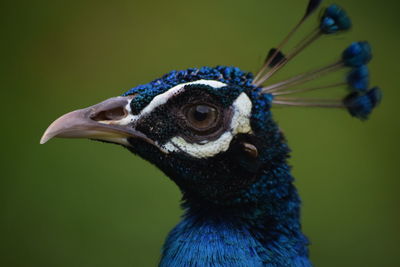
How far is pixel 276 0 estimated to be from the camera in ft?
13.6

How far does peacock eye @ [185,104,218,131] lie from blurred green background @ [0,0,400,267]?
156 centimetres

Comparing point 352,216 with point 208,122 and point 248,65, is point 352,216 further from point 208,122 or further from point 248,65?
point 208,122

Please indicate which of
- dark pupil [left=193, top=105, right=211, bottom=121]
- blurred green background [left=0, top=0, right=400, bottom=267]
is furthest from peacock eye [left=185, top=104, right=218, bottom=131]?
blurred green background [left=0, top=0, right=400, bottom=267]

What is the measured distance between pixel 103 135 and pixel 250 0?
129 inches

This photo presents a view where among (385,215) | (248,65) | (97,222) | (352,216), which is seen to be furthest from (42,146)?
(385,215)

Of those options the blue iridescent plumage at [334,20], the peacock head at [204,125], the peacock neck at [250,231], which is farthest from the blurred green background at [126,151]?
the blue iridescent plumage at [334,20]

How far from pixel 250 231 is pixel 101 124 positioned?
18.1 inches

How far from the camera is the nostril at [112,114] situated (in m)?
1.18

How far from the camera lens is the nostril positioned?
1.18 m

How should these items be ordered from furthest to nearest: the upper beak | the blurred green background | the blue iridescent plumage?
the blurred green background, the blue iridescent plumage, the upper beak

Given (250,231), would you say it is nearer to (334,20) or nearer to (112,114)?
(112,114)

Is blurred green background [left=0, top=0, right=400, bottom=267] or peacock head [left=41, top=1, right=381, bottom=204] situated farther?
blurred green background [left=0, top=0, right=400, bottom=267]

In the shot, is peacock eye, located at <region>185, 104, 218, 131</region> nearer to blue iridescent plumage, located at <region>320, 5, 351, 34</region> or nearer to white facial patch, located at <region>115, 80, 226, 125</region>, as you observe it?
white facial patch, located at <region>115, 80, 226, 125</region>

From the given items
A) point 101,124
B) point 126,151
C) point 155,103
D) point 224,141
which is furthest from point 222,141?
point 126,151
